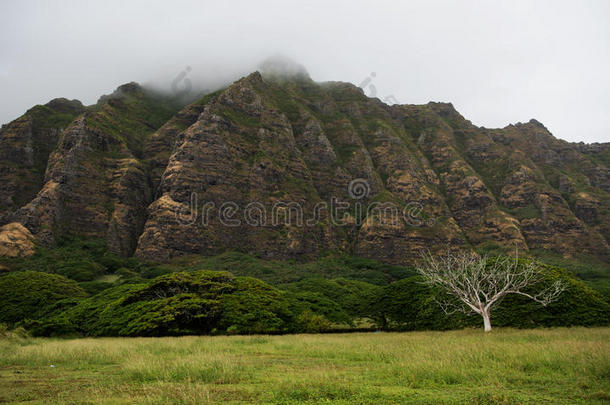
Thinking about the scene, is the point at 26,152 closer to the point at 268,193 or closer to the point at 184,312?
the point at 268,193

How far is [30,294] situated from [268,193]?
10467cm

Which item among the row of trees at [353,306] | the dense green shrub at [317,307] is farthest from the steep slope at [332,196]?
the dense green shrub at [317,307]

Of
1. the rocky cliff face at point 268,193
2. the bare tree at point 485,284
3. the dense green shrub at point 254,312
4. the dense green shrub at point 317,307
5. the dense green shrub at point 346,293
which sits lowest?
the dense green shrub at point 346,293

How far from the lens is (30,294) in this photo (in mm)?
62125

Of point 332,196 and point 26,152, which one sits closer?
point 26,152

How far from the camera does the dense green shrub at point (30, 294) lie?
58688mm

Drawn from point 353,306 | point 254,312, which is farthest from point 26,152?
point 353,306

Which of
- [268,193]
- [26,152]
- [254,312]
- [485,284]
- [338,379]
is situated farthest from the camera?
[26,152]

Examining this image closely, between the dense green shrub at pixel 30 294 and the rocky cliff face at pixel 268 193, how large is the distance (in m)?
63.5

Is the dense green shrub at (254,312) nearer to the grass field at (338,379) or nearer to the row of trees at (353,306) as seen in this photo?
the row of trees at (353,306)

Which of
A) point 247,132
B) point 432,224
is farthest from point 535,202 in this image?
point 247,132

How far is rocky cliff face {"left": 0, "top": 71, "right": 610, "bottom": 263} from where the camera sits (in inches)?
5472

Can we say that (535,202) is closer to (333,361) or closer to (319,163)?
(319,163)

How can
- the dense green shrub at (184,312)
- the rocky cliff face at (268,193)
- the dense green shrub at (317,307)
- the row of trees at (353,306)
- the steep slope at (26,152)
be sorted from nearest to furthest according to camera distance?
the row of trees at (353,306) < the dense green shrub at (184,312) < the dense green shrub at (317,307) < the rocky cliff face at (268,193) < the steep slope at (26,152)
